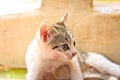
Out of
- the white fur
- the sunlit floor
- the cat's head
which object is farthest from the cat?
the sunlit floor

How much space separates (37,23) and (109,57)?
1.98 ft

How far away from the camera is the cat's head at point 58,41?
1895 mm

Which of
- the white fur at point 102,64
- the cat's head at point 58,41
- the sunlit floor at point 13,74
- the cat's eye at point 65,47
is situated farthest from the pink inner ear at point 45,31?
the sunlit floor at point 13,74

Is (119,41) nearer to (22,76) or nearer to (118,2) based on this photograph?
(118,2)

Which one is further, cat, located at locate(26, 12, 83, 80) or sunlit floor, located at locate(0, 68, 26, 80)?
sunlit floor, located at locate(0, 68, 26, 80)

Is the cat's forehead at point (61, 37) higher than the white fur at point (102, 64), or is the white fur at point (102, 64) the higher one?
the cat's forehead at point (61, 37)

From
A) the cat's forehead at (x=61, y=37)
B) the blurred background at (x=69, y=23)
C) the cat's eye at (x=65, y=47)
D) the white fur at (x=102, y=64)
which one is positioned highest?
the blurred background at (x=69, y=23)

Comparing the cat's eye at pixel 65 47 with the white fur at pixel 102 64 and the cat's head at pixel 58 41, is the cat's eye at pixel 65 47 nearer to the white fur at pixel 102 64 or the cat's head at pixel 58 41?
the cat's head at pixel 58 41

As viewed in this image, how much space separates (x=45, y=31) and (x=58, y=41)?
0.32 ft

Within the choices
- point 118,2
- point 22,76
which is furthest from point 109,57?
point 22,76

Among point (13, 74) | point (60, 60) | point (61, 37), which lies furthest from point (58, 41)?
point (13, 74)

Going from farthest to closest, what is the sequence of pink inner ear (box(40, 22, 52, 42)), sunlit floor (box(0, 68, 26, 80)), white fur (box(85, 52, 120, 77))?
sunlit floor (box(0, 68, 26, 80)) → white fur (box(85, 52, 120, 77)) → pink inner ear (box(40, 22, 52, 42))

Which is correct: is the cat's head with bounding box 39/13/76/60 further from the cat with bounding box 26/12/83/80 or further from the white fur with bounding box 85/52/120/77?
the white fur with bounding box 85/52/120/77

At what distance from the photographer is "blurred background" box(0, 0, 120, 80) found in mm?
2428
